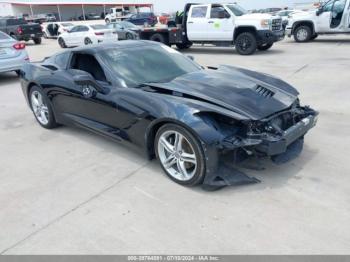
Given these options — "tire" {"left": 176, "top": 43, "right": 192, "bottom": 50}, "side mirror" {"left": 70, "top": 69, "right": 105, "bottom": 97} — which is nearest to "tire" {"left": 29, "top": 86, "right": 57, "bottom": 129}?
"side mirror" {"left": 70, "top": 69, "right": 105, "bottom": 97}

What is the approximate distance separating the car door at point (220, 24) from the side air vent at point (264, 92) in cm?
1052

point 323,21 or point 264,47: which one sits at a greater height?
point 323,21

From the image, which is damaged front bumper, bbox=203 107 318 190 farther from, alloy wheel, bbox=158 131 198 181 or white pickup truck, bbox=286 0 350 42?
white pickup truck, bbox=286 0 350 42

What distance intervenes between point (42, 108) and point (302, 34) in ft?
47.4

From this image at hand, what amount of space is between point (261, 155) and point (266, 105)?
1.89 ft

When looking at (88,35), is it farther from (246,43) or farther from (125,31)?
(246,43)

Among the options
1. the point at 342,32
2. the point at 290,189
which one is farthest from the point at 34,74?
the point at 342,32

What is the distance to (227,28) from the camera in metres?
13.9

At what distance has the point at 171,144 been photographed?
3.65 metres

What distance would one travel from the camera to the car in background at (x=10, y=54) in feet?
31.5

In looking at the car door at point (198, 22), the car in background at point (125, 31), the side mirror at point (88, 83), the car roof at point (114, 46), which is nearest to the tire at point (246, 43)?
the car door at point (198, 22)

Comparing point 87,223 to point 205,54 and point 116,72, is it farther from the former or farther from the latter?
point 205,54

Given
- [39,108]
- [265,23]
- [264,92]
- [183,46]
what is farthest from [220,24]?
[264,92]

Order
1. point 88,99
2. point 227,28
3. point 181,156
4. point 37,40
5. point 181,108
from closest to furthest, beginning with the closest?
point 181,108 → point 181,156 → point 88,99 → point 227,28 → point 37,40
